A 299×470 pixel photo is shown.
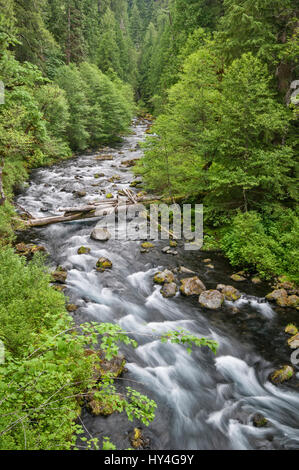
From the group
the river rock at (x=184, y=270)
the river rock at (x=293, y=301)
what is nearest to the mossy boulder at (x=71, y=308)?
the river rock at (x=184, y=270)

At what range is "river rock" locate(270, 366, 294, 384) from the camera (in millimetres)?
6484

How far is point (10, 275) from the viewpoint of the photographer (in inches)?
257

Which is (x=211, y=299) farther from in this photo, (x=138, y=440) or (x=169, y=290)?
(x=138, y=440)

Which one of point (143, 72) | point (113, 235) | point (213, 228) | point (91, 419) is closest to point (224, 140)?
point (213, 228)

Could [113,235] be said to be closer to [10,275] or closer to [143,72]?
[10,275]

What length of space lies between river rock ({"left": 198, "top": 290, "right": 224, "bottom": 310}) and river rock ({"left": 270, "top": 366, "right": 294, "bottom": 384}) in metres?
2.66

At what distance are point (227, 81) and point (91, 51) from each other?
5031 centimetres

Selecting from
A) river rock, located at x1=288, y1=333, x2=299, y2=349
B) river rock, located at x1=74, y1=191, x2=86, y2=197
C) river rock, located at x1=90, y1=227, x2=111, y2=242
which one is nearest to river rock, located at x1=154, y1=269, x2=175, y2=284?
river rock, located at x1=90, y1=227, x2=111, y2=242

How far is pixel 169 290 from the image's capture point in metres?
9.60

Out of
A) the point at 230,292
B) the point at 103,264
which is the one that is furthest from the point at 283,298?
the point at 103,264

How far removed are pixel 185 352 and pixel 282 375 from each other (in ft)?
8.20

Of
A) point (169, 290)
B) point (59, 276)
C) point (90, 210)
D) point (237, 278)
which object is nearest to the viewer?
point (169, 290)

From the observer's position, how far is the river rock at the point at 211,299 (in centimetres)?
888

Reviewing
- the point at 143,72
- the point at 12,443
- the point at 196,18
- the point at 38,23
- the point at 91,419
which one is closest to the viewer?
the point at 12,443
